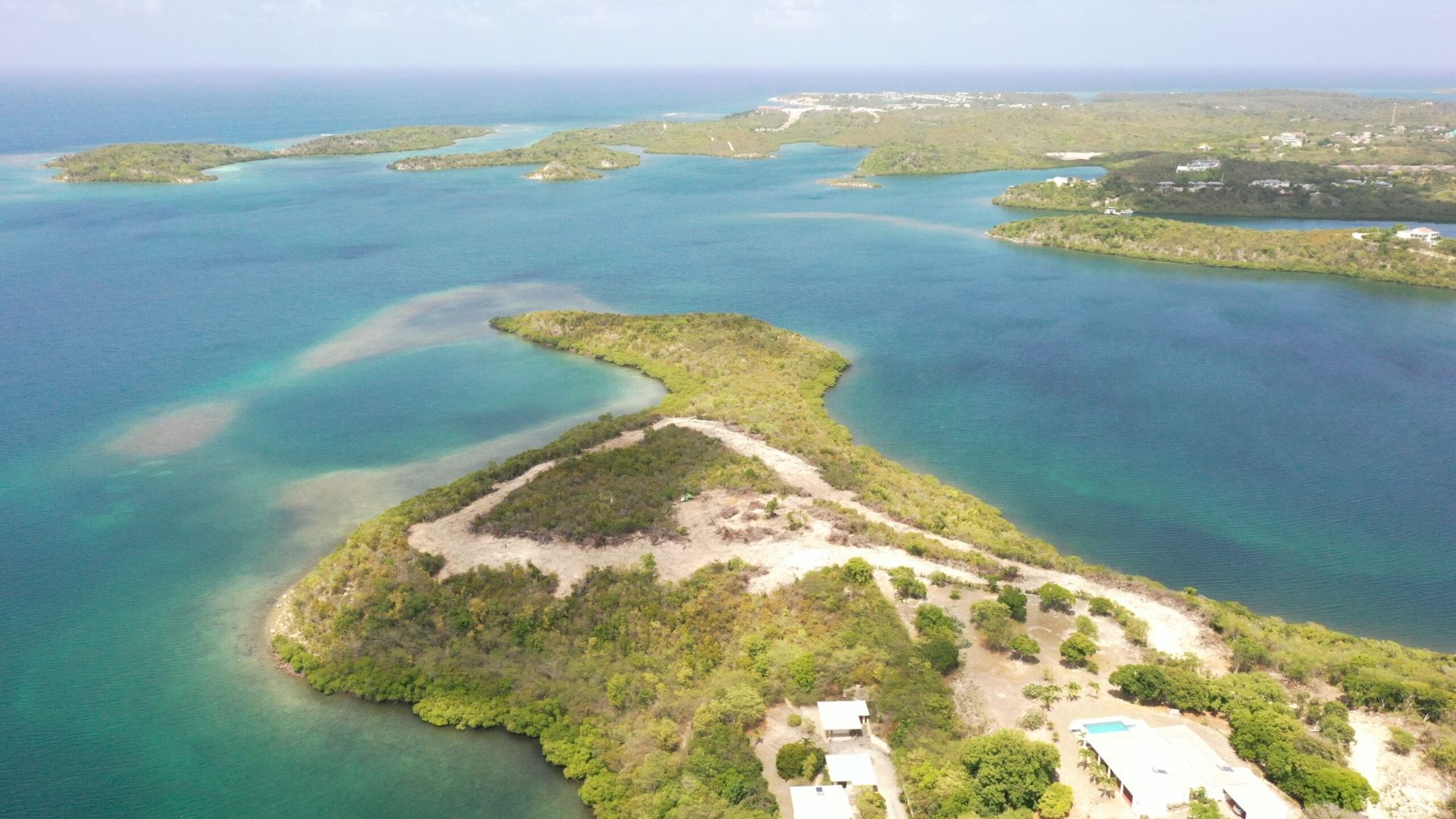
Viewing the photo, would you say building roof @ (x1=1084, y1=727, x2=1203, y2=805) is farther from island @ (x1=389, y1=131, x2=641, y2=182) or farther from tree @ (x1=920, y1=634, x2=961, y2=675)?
island @ (x1=389, y1=131, x2=641, y2=182)

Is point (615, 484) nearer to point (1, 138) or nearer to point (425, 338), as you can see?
point (425, 338)

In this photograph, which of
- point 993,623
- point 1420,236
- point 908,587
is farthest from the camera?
point 1420,236

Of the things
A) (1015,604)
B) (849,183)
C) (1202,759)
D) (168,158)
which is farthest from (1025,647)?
(168,158)

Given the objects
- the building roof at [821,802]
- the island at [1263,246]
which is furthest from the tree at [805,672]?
the island at [1263,246]

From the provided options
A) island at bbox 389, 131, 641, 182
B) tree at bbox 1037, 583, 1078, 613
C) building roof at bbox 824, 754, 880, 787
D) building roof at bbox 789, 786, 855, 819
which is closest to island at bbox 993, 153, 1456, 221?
island at bbox 389, 131, 641, 182

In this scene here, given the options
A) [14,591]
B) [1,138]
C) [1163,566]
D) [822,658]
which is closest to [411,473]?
[14,591]

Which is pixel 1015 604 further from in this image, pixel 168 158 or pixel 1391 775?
pixel 168 158
